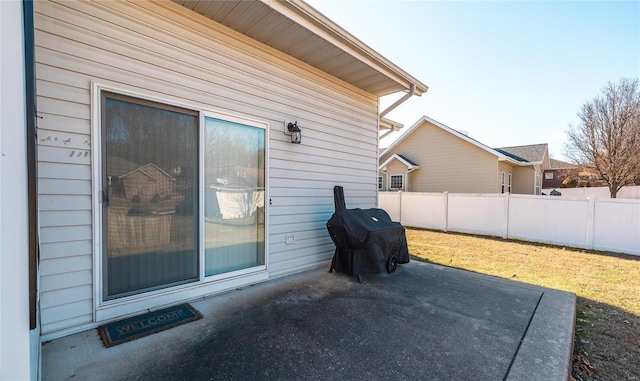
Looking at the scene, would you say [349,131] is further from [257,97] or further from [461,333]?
[461,333]

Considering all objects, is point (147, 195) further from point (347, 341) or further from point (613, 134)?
point (613, 134)

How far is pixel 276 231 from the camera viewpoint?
12.1 ft

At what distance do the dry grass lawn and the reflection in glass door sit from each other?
3.65 m

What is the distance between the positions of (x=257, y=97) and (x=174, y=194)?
5.24 ft

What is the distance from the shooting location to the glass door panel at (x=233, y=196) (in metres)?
3.03

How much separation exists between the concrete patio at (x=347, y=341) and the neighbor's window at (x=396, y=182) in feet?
36.4

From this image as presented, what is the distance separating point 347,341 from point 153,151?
8.26 feet

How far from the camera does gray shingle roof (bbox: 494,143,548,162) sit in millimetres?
13844

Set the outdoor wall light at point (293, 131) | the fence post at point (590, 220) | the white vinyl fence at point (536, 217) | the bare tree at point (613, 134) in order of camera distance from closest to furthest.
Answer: the outdoor wall light at point (293, 131), the white vinyl fence at point (536, 217), the fence post at point (590, 220), the bare tree at point (613, 134)

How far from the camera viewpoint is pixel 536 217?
7.04m

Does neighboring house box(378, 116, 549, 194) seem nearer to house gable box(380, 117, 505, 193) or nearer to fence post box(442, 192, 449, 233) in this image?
house gable box(380, 117, 505, 193)

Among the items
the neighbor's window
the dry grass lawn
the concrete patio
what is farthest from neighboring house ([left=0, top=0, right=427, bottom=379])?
the neighbor's window

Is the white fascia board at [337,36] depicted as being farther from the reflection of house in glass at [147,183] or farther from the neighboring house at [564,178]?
the neighboring house at [564,178]

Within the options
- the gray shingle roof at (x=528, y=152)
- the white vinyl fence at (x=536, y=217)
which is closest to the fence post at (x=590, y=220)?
the white vinyl fence at (x=536, y=217)
